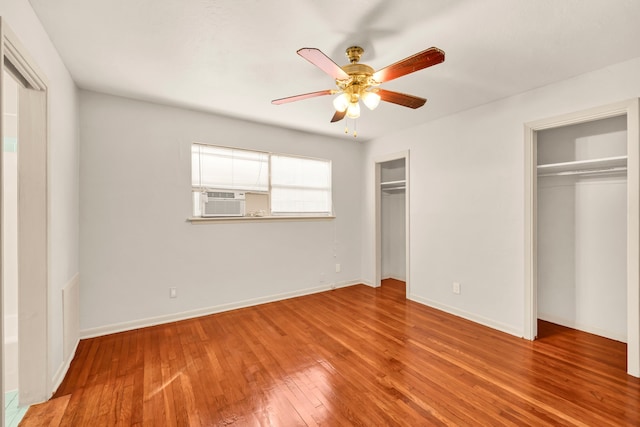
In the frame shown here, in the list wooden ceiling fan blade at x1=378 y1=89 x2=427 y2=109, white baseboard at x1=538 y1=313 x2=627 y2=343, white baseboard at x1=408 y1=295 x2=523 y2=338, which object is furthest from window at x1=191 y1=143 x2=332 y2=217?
white baseboard at x1=538 y1=313 x2=627 y2=343

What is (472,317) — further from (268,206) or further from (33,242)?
(33,242)

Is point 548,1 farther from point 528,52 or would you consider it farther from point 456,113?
point 456,113

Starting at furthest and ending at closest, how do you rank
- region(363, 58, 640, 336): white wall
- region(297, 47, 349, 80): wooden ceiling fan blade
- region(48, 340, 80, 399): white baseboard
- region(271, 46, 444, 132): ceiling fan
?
region(363, 58, 640, 336): white wall < region(48, 340, 80, 399): white baseboard < region(271, 46, 444, 132): ceiling fan < region(297, 47, 349, 80): wooden ceiling fan blade

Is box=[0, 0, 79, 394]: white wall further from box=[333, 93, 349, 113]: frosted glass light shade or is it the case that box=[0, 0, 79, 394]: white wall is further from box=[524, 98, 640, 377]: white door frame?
box=[524, 98, 640, 377]: white door frame

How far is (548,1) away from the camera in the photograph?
1.71 m

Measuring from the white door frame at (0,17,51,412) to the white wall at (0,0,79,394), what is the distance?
58 mm

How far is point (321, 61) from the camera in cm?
171

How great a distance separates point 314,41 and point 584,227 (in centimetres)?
337

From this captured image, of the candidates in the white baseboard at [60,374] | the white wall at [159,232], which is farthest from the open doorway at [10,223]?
the white wall at [159,232]

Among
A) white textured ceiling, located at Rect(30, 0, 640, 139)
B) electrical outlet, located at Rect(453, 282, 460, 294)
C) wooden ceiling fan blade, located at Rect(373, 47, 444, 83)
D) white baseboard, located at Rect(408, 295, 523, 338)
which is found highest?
white textured ceiling, located at Rect(30, 0, 640, 139)

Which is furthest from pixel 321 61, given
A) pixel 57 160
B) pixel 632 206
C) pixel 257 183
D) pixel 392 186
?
pixel 392 186

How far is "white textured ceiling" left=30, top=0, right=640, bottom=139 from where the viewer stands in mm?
1768

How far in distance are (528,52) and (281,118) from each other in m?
2.70

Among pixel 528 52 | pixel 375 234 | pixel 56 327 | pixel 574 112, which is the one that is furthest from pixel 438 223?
pixel 56 327
